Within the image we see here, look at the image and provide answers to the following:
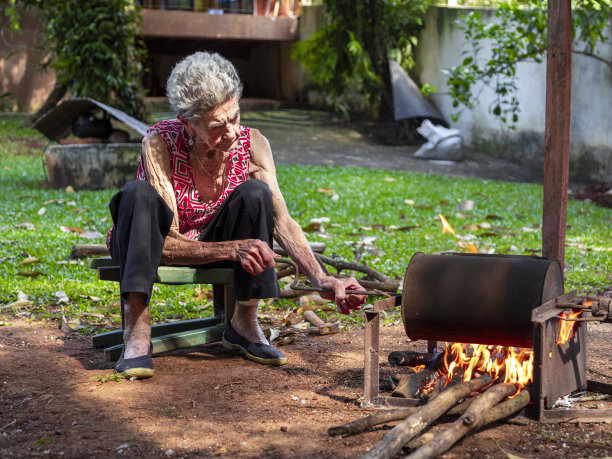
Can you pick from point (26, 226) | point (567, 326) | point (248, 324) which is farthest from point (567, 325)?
point (26, 226)

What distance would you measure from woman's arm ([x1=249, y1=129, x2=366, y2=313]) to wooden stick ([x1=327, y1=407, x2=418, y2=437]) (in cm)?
53

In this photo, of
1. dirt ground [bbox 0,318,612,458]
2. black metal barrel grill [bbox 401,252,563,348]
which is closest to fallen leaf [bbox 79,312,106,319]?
dirt ground [bbox 0,318,612,458]

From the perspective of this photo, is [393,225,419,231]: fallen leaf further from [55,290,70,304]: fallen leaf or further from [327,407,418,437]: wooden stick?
[327,407,418,437]: wooden stick

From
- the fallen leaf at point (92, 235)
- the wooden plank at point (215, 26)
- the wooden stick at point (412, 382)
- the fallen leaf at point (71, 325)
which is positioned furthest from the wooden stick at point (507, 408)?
the wooden plank at point (215, 26)

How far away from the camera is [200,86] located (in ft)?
10.1

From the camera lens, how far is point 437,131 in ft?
40.7

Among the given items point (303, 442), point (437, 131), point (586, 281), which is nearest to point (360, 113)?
point (437, 131)

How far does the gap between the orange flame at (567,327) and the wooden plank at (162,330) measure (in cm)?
176

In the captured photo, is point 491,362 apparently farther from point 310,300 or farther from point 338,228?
point 338,228

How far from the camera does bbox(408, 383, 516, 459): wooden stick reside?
2158 millimetres

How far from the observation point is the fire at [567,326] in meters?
2.64

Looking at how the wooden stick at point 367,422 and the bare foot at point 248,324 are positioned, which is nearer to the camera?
the wooden stick at point 367,422

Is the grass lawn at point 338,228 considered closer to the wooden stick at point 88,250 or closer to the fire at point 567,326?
the wooden stick at point 88,250

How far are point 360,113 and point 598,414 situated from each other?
13007 mm
